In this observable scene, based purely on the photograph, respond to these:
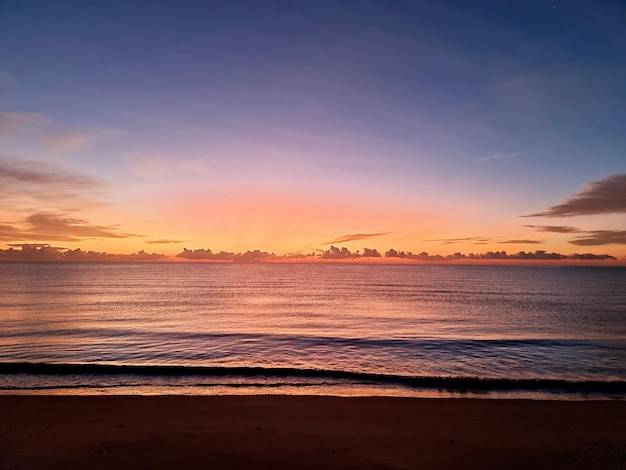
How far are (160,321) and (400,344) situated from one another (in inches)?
842

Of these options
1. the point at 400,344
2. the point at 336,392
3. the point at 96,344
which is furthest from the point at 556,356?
the point at 96,344

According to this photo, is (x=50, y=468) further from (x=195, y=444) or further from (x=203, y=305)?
(x=203, y=305)

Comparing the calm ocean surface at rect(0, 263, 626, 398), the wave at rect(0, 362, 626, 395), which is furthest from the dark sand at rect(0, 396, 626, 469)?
the wave at rect(0, 362, 626, 395)

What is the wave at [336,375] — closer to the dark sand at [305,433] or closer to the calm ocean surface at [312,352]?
the calm ocean surface at [312,352]

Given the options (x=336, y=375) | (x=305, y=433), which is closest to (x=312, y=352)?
(x=336, y=375)

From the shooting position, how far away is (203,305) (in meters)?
52.2

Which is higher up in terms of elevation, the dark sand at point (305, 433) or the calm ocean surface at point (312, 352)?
the dark sand at point (305, 433)

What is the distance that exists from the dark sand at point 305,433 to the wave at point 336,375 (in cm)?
379

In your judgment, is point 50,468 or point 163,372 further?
point 163,372

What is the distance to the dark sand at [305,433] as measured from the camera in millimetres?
8492

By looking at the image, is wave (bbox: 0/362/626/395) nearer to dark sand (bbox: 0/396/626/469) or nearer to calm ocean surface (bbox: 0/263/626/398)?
calm ocean surface (bbox: 0/263/626/398)

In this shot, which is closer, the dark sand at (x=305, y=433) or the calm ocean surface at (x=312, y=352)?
the dark sand at (x=305, y=433)

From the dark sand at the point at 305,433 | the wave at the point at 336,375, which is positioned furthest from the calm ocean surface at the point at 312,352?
the dark sand at the point at 305,433

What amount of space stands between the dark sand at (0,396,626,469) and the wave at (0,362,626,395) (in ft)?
12.4
